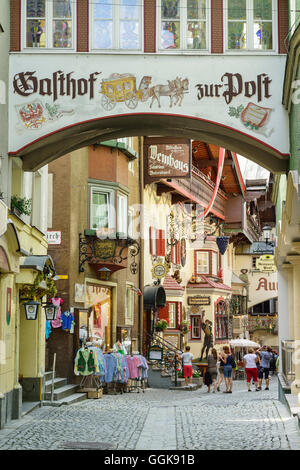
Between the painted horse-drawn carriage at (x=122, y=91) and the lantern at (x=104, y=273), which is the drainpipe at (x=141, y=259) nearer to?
the lantern at (x=104, y=273)

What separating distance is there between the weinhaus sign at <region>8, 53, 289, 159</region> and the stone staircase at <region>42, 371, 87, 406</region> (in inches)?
299

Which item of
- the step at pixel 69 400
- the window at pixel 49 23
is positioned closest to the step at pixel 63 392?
the step at pixel 69 400

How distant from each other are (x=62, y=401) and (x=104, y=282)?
7.53 m

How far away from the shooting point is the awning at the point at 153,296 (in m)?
33.8

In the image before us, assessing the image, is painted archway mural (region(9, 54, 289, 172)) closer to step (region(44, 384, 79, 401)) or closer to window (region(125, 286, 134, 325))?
step (region(44, 384, 79, 401))

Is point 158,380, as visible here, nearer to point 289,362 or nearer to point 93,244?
point 93,244

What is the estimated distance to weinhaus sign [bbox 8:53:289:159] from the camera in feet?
57.7

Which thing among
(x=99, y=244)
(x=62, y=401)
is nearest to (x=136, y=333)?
(x=99, y=244)

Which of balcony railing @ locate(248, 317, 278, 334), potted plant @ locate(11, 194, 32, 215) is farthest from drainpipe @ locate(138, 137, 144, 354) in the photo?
balcony railing @ locate(248, 317, 278, 334)

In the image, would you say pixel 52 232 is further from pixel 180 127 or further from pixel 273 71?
pixel 273 71

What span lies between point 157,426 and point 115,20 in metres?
8.56

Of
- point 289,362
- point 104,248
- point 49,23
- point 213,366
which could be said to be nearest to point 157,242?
point 213,366

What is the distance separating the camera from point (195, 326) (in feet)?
141

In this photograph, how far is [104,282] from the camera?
29375 millimetres
